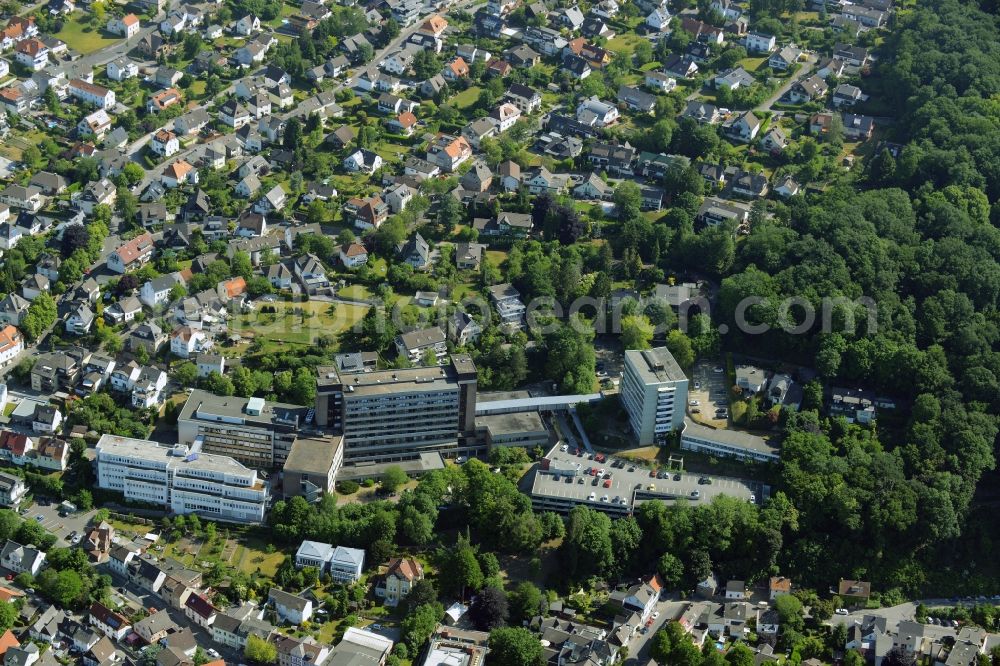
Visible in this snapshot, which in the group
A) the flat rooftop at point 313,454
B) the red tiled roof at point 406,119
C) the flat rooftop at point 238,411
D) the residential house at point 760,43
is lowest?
the flat rooftop at point 313,454

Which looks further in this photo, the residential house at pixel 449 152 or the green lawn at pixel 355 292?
the residential house at pixel 449 152

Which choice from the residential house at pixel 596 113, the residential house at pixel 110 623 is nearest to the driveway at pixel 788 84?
the residential house at pixel 596 113

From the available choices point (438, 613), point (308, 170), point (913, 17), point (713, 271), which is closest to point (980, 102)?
point (913, 17)

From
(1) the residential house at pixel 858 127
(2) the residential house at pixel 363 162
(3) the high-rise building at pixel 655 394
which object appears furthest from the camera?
(1) the residential house at pixel 858 127

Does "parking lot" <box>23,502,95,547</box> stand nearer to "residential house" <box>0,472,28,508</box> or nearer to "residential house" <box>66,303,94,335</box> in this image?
"residential house" <box>0,472,28,508</box>

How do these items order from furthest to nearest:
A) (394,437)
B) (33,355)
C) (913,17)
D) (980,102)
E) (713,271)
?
(913,17) → (980,102) → (713,271) → (33,355) → (394,437)

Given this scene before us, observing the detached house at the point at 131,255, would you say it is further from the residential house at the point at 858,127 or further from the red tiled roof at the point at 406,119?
the residential house at the point at 858,127

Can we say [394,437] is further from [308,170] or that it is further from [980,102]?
[980,102]
